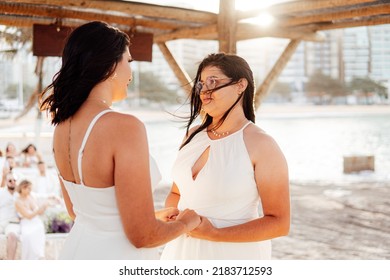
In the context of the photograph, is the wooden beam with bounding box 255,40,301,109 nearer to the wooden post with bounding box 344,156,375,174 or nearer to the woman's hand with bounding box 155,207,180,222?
the woman's hand with bounding box 155,207,180,222

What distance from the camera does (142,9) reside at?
334cm

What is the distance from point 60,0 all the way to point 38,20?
501mm

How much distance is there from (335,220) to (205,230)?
700cm

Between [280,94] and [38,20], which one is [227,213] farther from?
[280,94]

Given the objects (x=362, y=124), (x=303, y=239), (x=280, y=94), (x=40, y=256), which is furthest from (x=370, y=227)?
(x=280, y=94)

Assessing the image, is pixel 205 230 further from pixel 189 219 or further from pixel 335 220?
pixel 335 220

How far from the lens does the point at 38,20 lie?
3412 millimetres

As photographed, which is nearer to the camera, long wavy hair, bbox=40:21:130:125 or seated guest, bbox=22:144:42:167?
long wavy hair, bbox=40:21:130:125

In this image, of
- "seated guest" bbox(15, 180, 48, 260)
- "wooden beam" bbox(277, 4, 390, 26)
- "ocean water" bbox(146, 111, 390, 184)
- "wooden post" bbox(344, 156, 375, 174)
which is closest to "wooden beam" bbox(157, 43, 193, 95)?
"wooden beam" bbox(277, 4, 390, 26)

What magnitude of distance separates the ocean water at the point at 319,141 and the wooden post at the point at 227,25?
10931 mm

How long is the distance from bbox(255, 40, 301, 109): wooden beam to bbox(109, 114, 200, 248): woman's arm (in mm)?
2449

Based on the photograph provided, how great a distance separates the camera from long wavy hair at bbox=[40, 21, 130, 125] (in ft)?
4.17

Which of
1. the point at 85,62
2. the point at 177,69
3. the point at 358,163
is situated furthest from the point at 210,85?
the point at 358,163

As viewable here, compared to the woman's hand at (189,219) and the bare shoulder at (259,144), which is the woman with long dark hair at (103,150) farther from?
the bare shoulder at (259,144)
